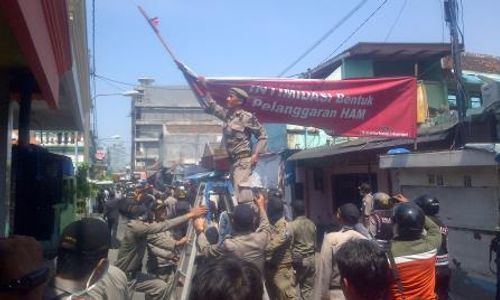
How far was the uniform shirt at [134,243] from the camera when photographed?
577cm

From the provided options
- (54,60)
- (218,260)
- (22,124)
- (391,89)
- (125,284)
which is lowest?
(125,284)

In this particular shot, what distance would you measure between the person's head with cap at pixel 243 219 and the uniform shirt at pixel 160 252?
1.82 meters

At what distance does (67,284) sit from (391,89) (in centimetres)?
603

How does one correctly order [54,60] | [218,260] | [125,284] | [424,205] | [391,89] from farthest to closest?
1. [391,89]
2. [424,205]
3. [54,60]
4. [125,284]
5. [218,260]

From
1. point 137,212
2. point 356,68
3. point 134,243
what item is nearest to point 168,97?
Result: point 356,68

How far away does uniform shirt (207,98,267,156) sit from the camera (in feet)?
19.1

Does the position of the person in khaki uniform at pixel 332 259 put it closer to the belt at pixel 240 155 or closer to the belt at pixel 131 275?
the belt at pixel 240 155

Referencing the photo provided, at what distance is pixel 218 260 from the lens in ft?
6.97

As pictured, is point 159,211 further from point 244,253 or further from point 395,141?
point 395,141

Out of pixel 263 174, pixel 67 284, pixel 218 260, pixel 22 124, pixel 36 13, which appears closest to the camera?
pixel 218 260

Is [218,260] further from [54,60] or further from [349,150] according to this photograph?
[349,150]

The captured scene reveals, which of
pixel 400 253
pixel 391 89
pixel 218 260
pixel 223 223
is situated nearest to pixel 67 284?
pixel 218 260

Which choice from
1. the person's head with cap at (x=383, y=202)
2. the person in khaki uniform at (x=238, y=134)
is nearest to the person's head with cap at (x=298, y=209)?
the person's head with cap at (x=383, y=202)

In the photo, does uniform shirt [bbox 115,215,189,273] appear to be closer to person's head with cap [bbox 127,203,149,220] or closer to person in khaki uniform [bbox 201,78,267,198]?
person's head with cap [bbox 127,203,149,220]
